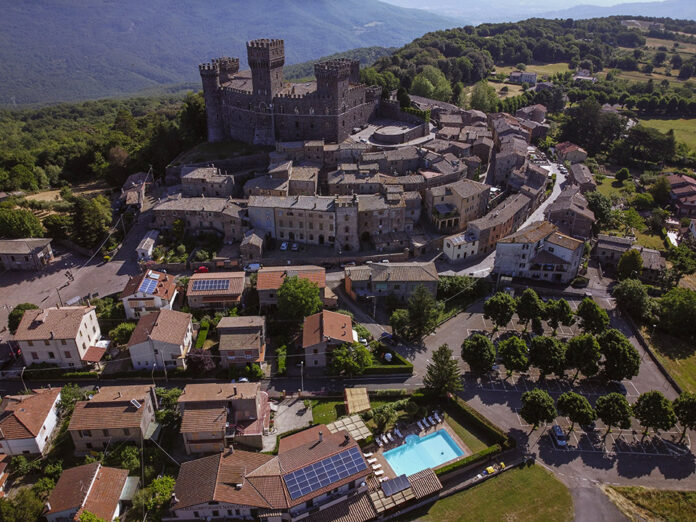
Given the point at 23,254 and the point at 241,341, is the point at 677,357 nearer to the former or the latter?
the point at 241,341

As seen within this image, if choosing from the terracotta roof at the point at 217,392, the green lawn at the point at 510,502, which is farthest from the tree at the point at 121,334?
the green lawn at the point at 510,502

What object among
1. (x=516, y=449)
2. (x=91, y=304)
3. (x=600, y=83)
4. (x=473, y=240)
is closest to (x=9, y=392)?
(x=91, y=304)

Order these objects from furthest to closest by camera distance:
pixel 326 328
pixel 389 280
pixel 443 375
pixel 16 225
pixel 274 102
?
pixel 274 102 < pixel 16 225 < pixel 389 280 < pixel 326 328 < pixel 443 375

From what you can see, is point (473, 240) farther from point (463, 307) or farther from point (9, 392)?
point (9, 392)

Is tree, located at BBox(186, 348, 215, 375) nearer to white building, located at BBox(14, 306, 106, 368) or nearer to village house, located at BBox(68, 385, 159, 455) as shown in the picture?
village house, located at BBox(68, 385, 159, 455)

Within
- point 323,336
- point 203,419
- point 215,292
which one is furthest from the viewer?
point 215,292

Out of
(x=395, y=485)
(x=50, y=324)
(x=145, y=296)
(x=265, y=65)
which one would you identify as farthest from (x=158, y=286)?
(x=265, y=65)
